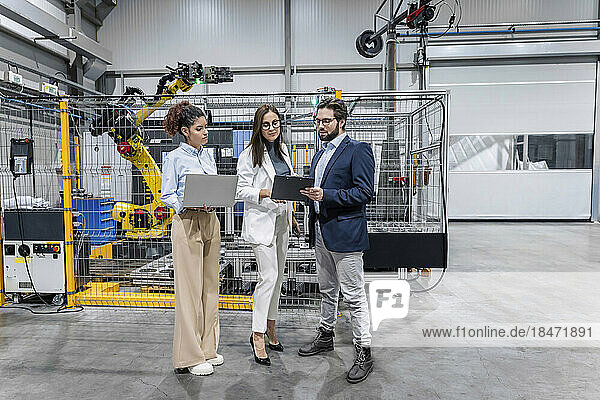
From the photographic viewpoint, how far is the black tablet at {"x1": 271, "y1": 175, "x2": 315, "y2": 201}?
264cm

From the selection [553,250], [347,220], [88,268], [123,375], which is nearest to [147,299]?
[88,268]

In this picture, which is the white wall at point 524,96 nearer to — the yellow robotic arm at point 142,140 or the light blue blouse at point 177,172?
the yellow robotic arm at point 142,140

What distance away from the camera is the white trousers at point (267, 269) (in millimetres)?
2846

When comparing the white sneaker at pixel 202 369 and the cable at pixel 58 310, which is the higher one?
the white sneaker at pixel 202 369

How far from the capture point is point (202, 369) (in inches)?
110

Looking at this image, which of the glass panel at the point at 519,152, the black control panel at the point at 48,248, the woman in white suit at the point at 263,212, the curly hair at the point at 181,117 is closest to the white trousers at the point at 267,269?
the woman in white suit at the point at 263,212

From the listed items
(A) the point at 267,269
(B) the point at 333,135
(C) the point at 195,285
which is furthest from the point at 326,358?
(B) the point at 333,135

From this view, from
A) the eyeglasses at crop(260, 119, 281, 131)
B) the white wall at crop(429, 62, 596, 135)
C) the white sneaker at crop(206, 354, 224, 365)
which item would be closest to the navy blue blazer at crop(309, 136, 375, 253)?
the eyeglasses at crop(260, 119, 281, 131)

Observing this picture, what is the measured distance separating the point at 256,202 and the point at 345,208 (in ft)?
1.95

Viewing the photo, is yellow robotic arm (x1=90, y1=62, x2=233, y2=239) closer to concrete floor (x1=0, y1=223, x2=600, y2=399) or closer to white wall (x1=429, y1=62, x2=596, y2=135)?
concrete floor (x1=0, y1=223, x2=600, y2=399)

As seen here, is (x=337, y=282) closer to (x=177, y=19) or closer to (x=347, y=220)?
(x=347, y=220)

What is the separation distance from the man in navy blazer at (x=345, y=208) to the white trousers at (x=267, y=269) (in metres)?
0.26

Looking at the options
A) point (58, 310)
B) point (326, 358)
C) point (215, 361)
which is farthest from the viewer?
point (58, 310)

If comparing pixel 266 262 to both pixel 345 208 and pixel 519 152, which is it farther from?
pixel 519 152
